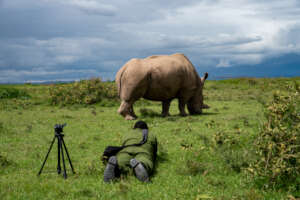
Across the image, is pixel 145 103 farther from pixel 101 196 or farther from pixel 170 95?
pixel 101 196

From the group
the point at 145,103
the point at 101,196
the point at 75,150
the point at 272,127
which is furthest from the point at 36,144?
the point at 145,103

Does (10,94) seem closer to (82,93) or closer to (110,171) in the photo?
(82,93)

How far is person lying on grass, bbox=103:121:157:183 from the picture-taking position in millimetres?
6793

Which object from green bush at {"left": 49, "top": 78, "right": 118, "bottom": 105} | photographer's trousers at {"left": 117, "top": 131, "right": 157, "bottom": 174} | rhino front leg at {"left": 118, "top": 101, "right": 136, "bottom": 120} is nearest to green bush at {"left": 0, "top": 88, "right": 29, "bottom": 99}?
green bush at {"left": 49, "top": 78, "right": 118, "bottom": 105}

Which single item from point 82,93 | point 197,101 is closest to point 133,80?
point 197,101

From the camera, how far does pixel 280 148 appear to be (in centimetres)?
614

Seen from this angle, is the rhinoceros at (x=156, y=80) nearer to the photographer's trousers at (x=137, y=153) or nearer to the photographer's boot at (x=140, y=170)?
the photographer's trousers at (x=137, y=153)

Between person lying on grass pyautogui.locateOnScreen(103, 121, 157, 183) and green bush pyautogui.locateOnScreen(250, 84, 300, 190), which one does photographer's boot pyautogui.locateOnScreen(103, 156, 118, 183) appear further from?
green bush pyautogui.locateOnScreen(250, 84, 300, 190)

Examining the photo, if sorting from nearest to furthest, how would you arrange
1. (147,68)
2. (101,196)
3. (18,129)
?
(101,196) < (18,129) < (147,68)

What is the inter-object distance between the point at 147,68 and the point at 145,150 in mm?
8539

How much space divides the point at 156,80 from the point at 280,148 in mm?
10162

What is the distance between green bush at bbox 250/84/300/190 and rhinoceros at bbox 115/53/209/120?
9.50 metres

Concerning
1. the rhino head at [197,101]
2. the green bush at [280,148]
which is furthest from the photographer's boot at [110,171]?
the rhino head at [197,101]

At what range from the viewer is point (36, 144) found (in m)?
11.4
